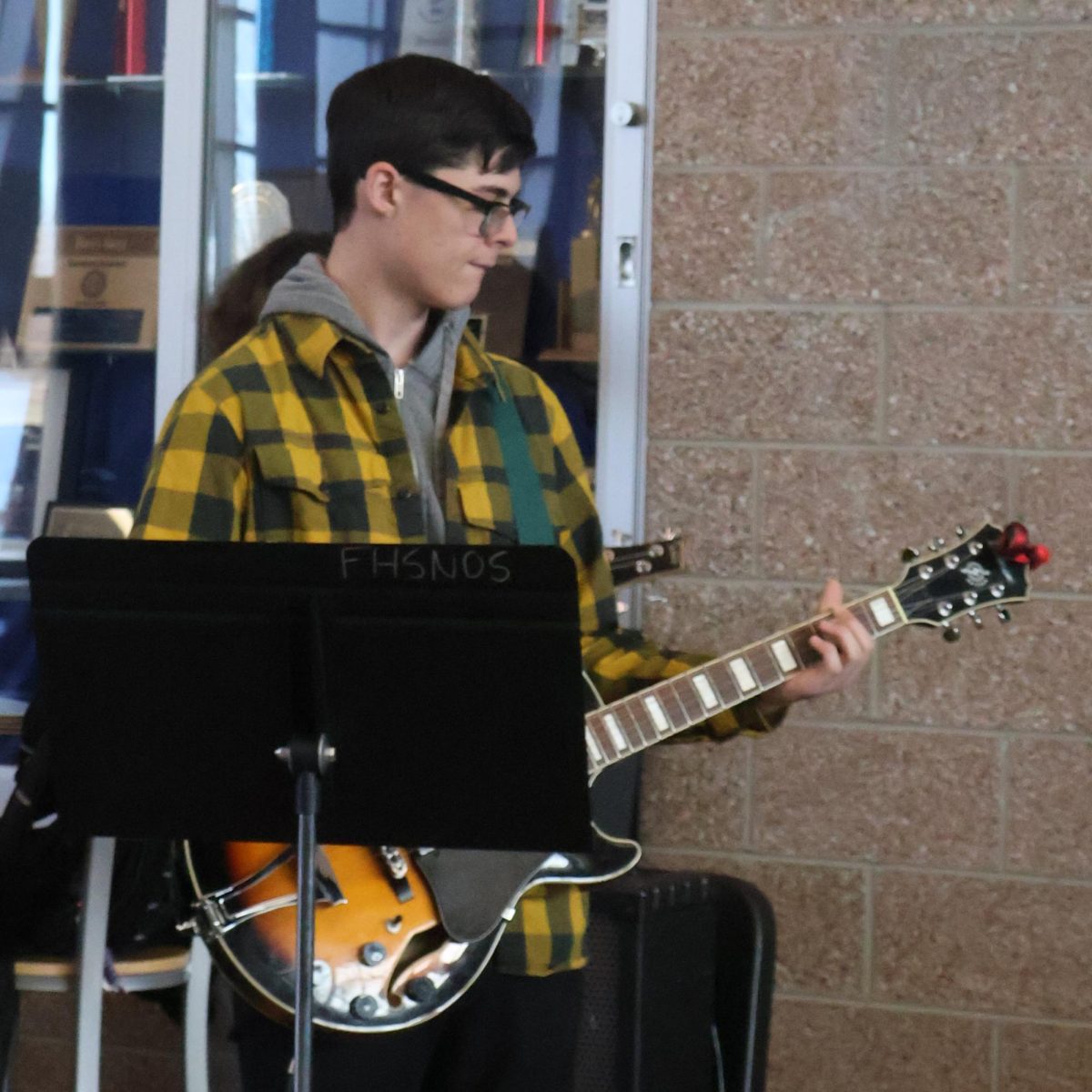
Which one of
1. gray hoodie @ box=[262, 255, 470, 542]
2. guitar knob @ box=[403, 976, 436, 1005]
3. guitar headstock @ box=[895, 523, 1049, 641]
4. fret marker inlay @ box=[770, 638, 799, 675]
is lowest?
guitar knob @ box=[403, 976, 436, 1005]

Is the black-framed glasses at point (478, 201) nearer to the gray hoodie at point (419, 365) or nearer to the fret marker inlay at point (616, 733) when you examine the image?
the gray hoodie at point (419, 365)

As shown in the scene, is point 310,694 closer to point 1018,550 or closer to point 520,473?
point 520,473

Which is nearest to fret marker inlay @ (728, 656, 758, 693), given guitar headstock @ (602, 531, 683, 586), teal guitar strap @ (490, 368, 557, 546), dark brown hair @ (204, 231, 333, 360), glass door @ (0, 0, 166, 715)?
teal guitar strap @ (490, 368, 557, 546)

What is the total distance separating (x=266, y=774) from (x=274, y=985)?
1.00 feet

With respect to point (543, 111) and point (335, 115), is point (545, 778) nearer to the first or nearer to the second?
point (335, 115)

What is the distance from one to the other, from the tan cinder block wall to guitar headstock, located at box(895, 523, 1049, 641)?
51 cm

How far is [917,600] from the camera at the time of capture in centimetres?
200

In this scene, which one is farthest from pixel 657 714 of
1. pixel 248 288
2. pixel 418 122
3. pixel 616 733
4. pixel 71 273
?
pixel 71 273

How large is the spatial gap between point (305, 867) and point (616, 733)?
21.4 inches

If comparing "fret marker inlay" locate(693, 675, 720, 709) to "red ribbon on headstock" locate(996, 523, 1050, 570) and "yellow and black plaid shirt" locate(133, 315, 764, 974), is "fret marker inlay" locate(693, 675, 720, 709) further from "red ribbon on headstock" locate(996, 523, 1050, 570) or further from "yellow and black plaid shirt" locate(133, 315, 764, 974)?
"red ribbon on headstock" locate(996, 523, 1050, 570)

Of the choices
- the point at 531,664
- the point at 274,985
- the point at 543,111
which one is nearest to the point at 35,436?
the point at 543,111

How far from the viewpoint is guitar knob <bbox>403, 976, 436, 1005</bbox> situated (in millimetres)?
1708

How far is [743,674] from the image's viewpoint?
1950mm

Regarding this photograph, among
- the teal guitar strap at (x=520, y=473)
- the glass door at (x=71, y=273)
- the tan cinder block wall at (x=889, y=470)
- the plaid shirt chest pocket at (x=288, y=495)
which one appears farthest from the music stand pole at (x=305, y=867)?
the glass door at (x=71, y=273)
